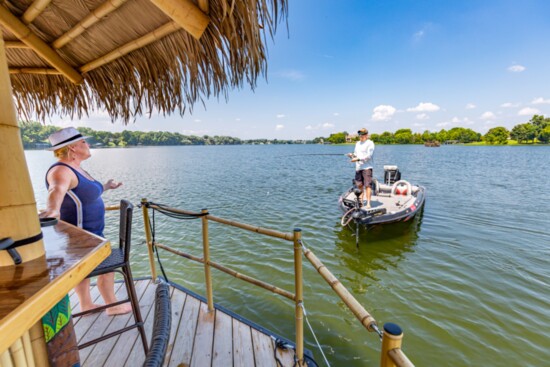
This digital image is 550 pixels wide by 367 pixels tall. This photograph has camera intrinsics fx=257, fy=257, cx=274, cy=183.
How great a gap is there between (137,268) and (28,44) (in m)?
4.94

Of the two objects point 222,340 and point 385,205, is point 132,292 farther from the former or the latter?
point 385,205

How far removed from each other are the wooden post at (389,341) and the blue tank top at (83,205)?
2.27 meters

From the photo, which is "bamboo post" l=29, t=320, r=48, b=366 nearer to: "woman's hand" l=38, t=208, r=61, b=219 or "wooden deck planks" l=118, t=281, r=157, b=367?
"woman's hand" l=38, t=208, r=61, b=219

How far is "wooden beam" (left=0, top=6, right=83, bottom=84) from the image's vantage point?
1.87 metres

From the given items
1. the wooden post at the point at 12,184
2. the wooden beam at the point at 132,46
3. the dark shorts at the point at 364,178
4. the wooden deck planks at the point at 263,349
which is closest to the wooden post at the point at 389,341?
the wooden post at the point at 12,184

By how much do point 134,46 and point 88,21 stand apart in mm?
325

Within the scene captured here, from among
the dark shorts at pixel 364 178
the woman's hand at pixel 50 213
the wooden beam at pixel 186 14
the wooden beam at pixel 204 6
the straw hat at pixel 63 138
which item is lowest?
the dark shorts at pixel 364 178

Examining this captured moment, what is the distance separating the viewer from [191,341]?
7.60 feet

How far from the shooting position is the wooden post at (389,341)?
3.02ft

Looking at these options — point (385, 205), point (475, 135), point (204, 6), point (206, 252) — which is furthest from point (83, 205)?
point (475, 135)

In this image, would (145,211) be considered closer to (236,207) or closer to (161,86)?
(161,86)

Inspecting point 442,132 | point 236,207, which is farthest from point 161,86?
point 442,132

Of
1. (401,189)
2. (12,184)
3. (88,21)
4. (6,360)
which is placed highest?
(88,21)

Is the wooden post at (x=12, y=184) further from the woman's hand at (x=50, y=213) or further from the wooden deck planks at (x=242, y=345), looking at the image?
the wooden deck planks at (x=242, y=345)
